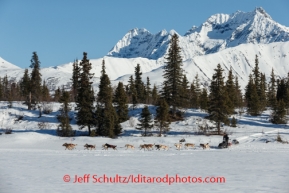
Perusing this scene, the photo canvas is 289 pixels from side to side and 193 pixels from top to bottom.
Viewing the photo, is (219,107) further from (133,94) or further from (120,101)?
(133,94)

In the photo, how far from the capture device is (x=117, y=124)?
5028 centimetres

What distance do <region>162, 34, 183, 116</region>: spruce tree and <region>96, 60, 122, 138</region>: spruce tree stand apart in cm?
1101

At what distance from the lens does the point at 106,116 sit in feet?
155

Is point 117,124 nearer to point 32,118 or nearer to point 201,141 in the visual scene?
point 201,141

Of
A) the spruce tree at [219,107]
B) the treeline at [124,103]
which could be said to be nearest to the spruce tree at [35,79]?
the treeline at [124,103]

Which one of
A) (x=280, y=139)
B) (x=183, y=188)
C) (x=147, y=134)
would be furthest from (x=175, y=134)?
(x=183, y=188)

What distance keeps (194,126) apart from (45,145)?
2596cm

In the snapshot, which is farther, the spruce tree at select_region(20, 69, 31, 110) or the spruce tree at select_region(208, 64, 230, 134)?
the spruce tree at select_region(20, 69, 31, 110)

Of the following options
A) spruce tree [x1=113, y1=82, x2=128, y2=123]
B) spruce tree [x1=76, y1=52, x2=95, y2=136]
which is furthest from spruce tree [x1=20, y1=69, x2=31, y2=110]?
spruce tree [x1=113, y1=82, x2=128, y2=123]

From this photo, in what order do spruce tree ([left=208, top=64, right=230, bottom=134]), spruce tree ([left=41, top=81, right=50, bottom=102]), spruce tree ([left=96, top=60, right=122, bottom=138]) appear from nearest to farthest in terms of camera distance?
spruce tree ([left=96, top=60, right=122, bottom=138])
spruce tree ([left=208, top=64, right=230, bottom=134])
spruce tree ([left=41, top=81, right=50, bottom=102])

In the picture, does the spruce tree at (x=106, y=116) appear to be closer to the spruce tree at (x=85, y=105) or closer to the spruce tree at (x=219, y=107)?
the spruce tree at (x=85, y=105)

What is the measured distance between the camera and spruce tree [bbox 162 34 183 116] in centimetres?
5747

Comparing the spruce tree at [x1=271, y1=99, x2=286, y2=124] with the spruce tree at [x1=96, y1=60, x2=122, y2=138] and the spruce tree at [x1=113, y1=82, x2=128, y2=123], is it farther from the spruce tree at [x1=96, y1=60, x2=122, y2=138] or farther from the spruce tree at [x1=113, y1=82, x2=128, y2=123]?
the spruce tree at [x1=96, y1=60, x2=122, y2=138]

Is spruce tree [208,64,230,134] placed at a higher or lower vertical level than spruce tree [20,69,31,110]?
lower
